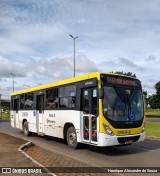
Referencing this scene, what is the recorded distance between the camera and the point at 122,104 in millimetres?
12227

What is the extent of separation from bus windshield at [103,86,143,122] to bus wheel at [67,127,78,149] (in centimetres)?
232

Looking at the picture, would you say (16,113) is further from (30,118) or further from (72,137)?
(72,137)

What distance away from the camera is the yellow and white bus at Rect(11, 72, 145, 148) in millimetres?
11750

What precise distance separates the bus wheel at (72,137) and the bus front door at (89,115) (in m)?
0.87

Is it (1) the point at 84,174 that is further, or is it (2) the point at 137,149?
(2) the point at 137,149

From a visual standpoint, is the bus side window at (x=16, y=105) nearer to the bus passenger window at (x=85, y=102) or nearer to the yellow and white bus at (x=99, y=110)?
the yellow and white bus at (x=99, y=110)

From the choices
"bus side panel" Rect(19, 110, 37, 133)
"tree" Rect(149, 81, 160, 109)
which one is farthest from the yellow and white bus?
"tree" Rect(149, 81, 160, 109)

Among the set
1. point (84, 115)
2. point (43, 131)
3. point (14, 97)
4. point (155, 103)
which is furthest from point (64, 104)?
point (155, 103)

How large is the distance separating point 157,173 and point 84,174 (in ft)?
6.46

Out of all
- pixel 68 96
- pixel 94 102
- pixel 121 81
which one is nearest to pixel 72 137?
pixel 68 96

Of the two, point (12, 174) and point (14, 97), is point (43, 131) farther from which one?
point (12, 174)

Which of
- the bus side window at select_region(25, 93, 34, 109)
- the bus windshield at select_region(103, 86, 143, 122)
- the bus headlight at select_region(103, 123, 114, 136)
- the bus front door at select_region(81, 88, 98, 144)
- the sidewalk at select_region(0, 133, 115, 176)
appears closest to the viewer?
the sidewalk at select_region(0, 133, 115, 176)

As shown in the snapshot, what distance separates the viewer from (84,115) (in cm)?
1285

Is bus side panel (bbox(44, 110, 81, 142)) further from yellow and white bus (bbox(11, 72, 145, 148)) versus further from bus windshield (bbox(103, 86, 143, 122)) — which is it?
bus windshield (bbox(103, 86, 143, 122))
